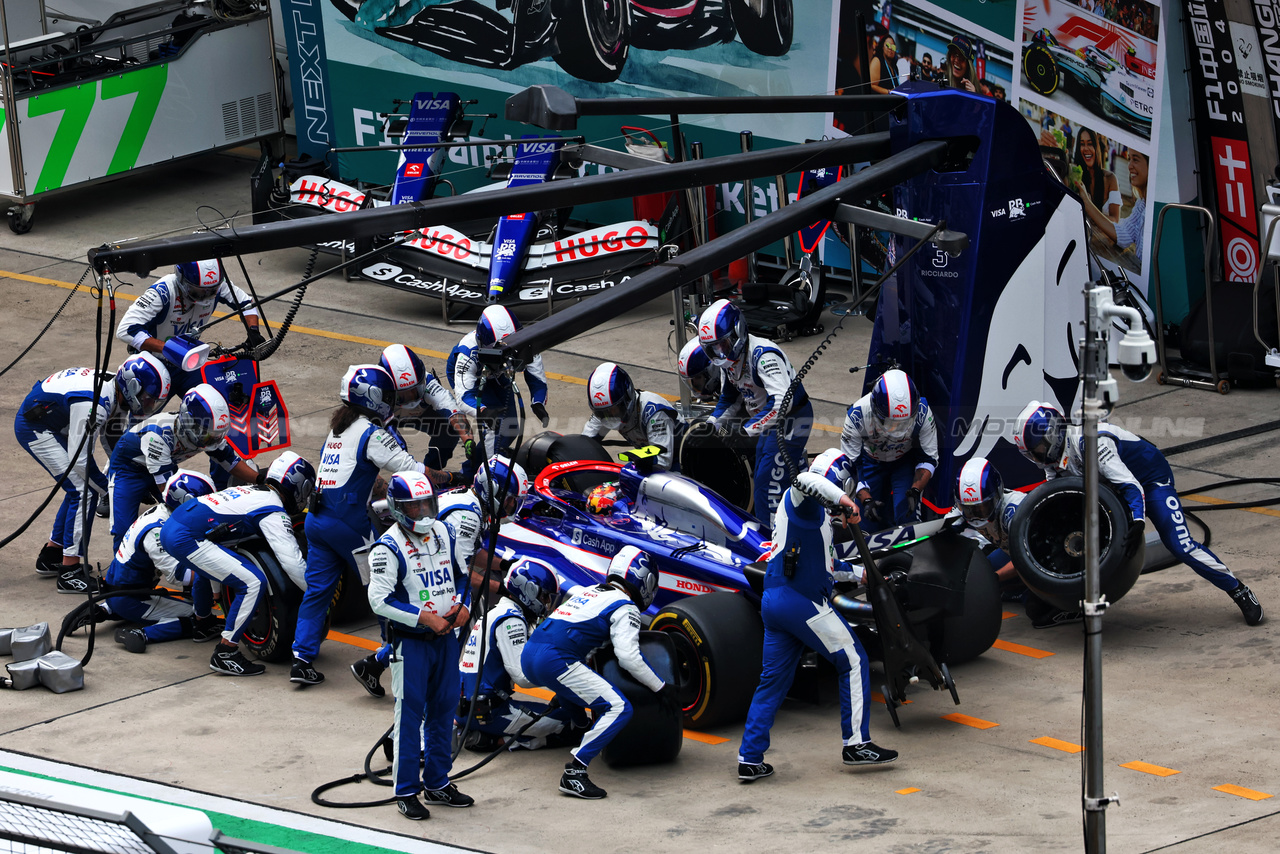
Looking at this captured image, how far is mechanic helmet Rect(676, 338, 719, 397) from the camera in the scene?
13.0 meters

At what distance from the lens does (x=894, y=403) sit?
11.7 metres

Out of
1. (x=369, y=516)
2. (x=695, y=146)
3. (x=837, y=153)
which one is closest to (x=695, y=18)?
(x=695, y=146)

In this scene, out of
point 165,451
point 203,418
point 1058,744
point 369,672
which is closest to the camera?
point 1058,744

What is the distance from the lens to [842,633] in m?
9.59

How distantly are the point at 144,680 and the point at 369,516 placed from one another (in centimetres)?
182

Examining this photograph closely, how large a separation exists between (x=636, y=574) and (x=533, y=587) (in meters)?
0.62

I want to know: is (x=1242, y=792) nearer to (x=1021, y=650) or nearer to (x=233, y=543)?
(x=1021, y=650)

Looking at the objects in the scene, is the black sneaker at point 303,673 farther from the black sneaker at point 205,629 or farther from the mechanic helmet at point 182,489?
the mechanic helmet at point 182,489

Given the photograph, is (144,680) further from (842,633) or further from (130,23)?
(130,23)

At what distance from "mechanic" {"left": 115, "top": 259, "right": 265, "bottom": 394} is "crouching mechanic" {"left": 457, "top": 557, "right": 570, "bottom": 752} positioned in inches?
187

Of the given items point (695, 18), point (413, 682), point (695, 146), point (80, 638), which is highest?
point (695, 18)

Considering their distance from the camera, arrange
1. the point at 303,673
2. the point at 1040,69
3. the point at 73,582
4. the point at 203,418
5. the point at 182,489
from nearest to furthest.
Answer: the point at 303,673, the point at 182,489, the point at 203,418, the point at 73,582, the point at 1040,69

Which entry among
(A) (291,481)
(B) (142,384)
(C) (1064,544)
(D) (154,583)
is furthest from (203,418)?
(C) (1064,544)

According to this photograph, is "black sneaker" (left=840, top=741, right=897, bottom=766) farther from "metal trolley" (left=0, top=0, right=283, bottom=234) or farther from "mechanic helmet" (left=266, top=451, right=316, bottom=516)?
"metal trolley" (left=0, top=0, right=283, bottom=234)
